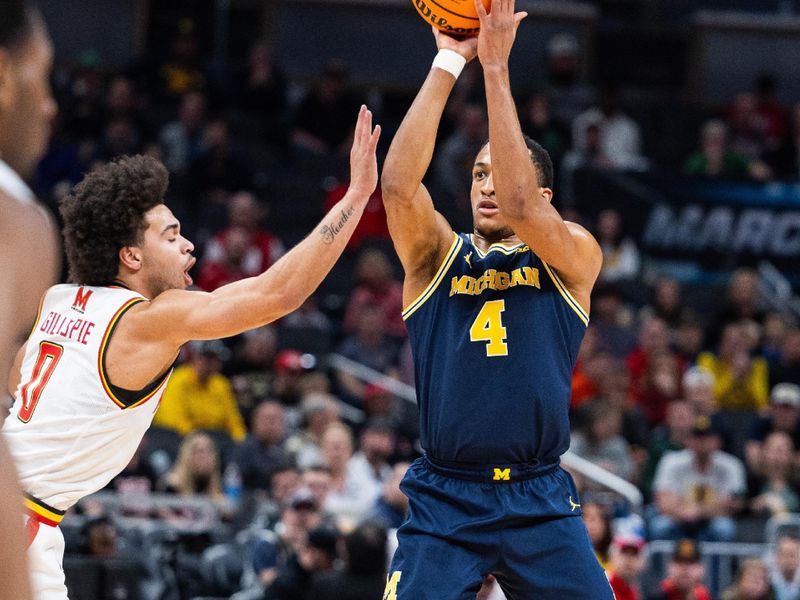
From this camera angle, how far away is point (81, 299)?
5445mm

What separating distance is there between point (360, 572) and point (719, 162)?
941 cm

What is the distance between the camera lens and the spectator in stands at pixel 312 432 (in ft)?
39.4

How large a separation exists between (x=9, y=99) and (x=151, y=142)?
13.6 metres

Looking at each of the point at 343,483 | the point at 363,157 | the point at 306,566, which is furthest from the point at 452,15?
the point at 343,483

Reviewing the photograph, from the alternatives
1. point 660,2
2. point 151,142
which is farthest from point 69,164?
point 660,2

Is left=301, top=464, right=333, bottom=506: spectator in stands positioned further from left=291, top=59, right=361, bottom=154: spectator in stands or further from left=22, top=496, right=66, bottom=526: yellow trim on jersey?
left=291, top=59, right=361, bottom=154: spectator in stands

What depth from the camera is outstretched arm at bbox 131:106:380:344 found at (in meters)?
5.27

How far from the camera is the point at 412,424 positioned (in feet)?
44.1

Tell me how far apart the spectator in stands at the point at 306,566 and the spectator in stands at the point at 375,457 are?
1.63 meters

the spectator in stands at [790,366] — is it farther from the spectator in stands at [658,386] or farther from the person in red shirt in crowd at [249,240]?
the person in red shirt in crowd at [249,240]

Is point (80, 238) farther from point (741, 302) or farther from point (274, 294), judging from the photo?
point (741, 302)

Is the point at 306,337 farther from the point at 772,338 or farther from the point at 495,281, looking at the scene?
the point at 495,281

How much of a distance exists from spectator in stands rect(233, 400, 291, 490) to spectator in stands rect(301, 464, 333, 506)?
0.73m

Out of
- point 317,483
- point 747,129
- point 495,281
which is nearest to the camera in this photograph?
point 495,281
